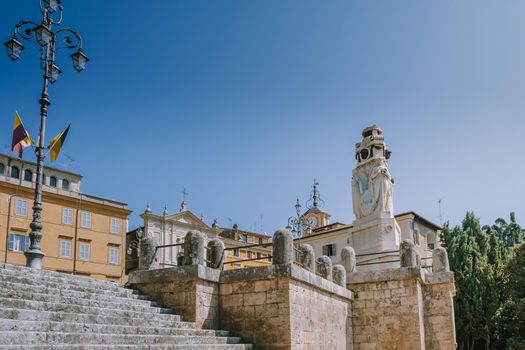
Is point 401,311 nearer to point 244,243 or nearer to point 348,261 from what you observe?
point 348,261

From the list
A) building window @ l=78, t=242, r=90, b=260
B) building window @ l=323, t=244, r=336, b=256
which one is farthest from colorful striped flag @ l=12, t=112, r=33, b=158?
building window @ l=323, t=244, r=336, b=256

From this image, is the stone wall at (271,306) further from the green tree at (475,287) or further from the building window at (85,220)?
the building window at (85,220)

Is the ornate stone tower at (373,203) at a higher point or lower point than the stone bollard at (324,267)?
higher

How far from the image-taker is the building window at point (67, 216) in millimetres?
42372

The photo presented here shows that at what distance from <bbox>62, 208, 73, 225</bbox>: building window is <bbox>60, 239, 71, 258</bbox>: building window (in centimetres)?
140

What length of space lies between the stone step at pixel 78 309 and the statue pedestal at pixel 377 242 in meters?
9.59

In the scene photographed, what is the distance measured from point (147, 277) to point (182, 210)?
45.3 metres

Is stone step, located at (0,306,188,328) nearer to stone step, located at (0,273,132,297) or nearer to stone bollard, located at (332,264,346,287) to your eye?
stone step, located at (0,273,132,297)

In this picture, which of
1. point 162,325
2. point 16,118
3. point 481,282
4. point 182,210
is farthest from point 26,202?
point 162,325

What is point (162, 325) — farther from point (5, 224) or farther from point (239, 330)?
point (5, 224)

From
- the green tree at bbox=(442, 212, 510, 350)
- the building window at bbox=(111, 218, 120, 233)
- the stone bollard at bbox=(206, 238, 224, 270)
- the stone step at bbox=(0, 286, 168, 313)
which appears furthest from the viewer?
the building window at bbox=(111, 218, 120, 233)

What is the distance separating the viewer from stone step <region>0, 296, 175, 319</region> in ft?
26.4

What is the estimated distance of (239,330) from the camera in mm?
11633

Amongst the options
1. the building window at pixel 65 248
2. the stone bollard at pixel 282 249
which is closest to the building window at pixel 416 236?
the building window at pixel 65 248
